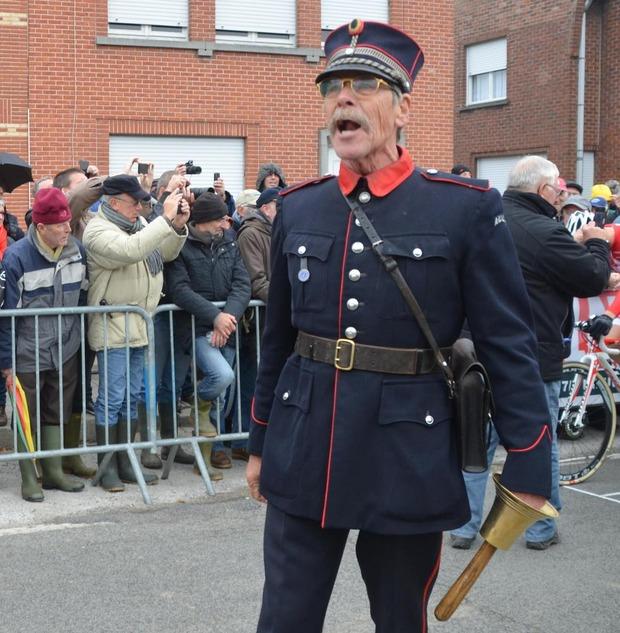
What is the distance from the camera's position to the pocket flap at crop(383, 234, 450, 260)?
3.04m

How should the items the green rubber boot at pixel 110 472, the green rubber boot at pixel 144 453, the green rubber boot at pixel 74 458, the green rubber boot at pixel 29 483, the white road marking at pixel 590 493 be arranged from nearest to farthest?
the green rubber boot at pixel 29 483 < the white road marking at pixel 590 493 < the green rubber boot at pixel 110 472 < the green rubber boot at pixel 74 458 < the green rubber boot at pixel 144 453

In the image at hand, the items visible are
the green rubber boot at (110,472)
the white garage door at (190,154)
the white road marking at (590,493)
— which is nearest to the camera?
the white road marking at (590,493)

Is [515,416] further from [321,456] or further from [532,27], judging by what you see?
[532,27]

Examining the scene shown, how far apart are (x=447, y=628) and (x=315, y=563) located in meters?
1.80

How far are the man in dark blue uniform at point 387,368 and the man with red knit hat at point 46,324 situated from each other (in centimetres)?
405

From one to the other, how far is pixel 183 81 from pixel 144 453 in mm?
9820

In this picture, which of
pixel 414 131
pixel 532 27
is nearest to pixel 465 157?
pixel 532 27

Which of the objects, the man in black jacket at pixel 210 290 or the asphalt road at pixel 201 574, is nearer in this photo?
the asphalt road at pixel 201 574

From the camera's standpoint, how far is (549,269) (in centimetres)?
570

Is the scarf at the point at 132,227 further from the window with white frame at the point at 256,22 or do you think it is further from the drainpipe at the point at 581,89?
the drainpipe at the point at 581,89

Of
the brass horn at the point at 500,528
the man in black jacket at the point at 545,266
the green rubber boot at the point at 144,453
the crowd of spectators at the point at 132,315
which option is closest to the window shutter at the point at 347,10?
the crowd of spectators at the point at 132,315

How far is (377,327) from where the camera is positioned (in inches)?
121

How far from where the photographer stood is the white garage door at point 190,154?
1650cm

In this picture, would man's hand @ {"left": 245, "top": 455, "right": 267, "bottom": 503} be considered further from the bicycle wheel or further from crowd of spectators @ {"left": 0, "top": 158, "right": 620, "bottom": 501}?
the bicycle wheel
